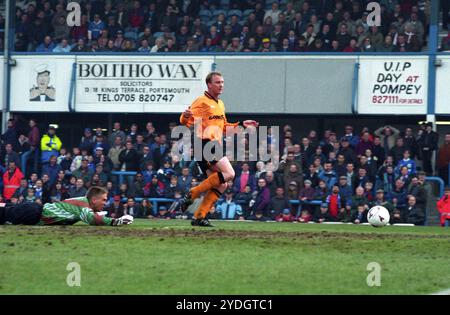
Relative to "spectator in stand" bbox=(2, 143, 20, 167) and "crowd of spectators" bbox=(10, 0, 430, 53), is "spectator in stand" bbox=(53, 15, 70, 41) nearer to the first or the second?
"crowd of spectators" bbox=(10, 0, 430, 53)

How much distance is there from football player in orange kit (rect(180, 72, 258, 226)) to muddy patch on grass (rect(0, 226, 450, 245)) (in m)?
0.49

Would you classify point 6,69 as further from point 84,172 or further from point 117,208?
point 117,208

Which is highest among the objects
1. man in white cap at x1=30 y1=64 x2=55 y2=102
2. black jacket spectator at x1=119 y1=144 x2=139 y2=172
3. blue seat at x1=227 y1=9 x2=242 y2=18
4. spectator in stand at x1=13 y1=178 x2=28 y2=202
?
blue seat at x1=227 y1=9 x2=242 y2=18

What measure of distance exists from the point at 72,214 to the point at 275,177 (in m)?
10.1

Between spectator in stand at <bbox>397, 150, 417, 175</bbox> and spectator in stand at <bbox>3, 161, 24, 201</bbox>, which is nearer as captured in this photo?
spectator in stand at <bbox>397, 150, 417, 175</bbox>

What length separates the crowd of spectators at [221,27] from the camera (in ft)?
83.2

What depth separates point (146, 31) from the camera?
2756 cm

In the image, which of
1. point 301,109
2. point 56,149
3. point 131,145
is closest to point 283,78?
point 301,109

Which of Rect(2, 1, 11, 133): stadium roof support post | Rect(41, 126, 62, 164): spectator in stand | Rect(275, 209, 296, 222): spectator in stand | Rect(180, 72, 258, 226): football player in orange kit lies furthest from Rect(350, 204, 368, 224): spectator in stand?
Rect(2, 1, 11, 133): stadium roof support post

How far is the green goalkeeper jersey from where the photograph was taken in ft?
44.2

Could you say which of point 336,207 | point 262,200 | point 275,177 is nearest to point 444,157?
point 336,207

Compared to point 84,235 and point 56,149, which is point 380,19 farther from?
point 84,235

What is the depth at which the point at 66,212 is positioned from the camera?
44.9ft

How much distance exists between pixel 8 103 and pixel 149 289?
20293mm
